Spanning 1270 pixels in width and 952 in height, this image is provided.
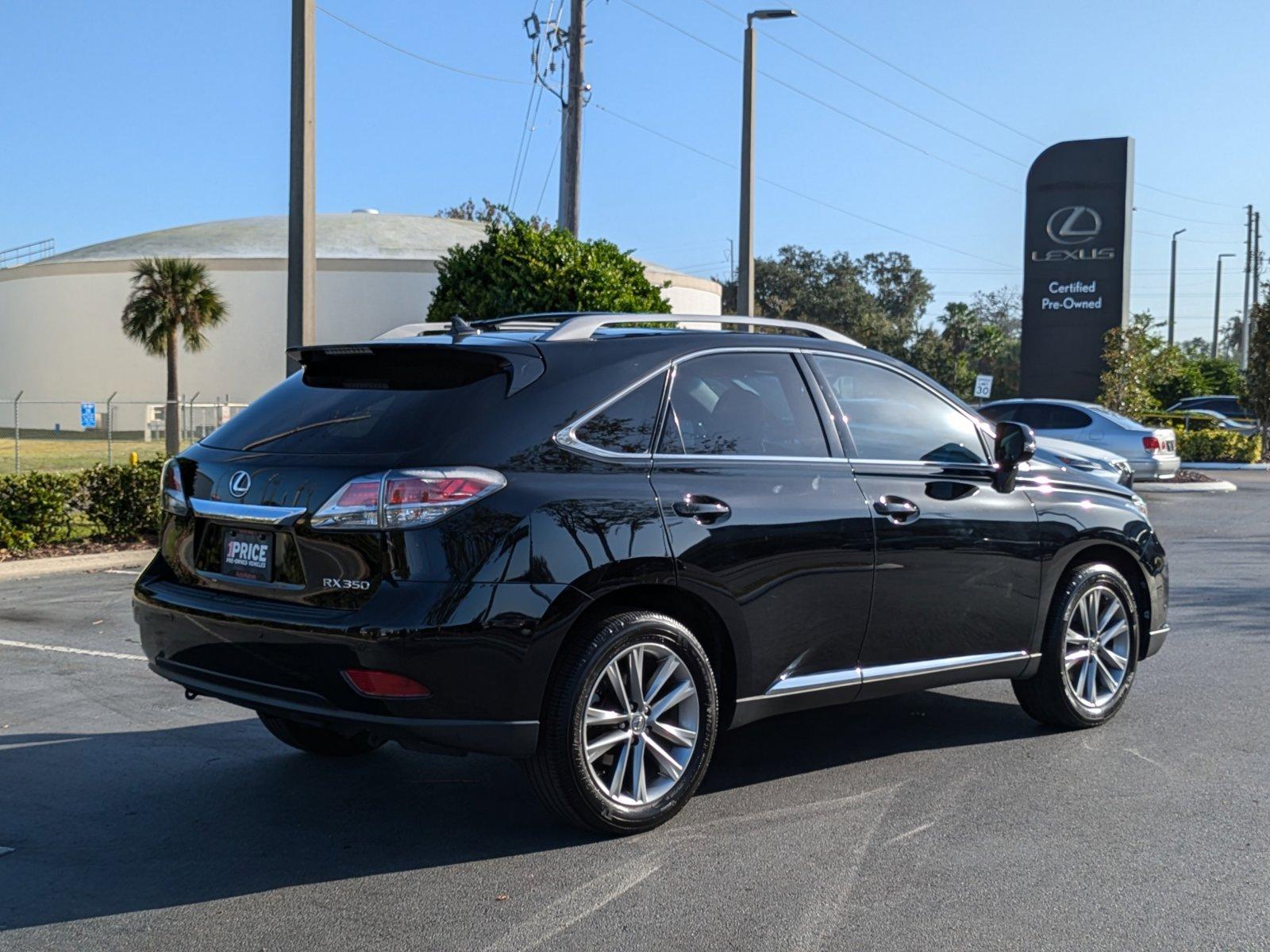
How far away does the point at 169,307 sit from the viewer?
44125 mm

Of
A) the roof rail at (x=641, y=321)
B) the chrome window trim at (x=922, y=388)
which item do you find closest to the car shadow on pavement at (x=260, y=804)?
the chrome window trim at (x=922, y=388)

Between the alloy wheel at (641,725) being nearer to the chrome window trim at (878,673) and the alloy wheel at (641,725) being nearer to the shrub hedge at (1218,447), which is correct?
the chrome window trim at (878,673)

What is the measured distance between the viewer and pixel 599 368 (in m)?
4.93

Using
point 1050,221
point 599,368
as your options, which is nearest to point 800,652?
point 599,368

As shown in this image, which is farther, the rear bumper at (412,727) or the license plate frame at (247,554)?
the license plate frame at (247,554)

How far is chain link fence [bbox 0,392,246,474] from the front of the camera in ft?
121

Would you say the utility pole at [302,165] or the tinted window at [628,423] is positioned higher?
the utility pole at [302,165]

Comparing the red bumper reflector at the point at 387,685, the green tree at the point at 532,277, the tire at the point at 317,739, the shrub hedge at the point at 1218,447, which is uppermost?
the green tree at the point at 532,277

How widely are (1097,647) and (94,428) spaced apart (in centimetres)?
5023

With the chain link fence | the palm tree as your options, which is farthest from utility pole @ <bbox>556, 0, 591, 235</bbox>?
the palm tree

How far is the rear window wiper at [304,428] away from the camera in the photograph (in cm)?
474

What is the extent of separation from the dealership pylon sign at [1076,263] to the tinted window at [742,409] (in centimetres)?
3116

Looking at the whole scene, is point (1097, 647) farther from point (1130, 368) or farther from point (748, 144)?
point (1130, 368)

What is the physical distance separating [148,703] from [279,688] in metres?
2.63
